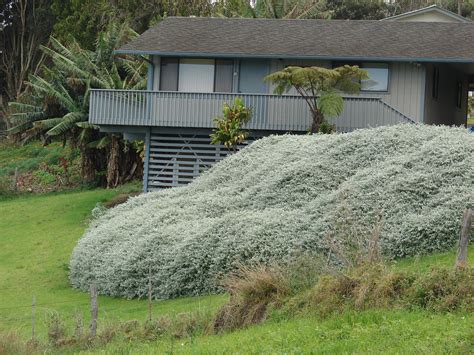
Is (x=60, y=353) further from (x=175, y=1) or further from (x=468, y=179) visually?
(x=175, y=1)

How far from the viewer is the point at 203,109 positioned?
3416 cm

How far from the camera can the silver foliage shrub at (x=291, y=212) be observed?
21.9 metres

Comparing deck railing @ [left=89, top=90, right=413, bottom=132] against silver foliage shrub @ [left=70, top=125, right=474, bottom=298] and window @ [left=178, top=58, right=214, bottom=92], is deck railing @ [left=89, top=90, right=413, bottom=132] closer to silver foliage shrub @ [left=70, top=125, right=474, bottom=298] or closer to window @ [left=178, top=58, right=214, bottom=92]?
window @ [left=178, top=58, right=214, bottom=92]

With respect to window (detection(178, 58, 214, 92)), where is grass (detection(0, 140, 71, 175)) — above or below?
below

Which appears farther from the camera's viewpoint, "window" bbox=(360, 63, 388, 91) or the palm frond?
the palm frond

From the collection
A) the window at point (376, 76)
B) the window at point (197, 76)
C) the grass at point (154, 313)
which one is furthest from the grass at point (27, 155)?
the window at point (376, 76)

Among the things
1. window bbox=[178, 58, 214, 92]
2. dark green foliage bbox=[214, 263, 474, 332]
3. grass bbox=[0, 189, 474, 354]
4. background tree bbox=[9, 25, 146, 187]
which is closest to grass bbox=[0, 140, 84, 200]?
background tree bbox=[9, 25, 146, 187]

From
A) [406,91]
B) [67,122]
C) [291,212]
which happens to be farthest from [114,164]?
[291,212]

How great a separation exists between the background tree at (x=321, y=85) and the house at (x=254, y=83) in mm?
517

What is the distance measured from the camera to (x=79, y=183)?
44344 mm

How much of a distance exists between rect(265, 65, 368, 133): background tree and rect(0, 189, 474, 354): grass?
27.1ft

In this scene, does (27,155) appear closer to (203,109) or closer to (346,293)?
(203,109)

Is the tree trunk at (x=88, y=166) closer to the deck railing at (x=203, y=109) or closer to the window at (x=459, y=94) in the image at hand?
the deck railing at (x=203, y=109)

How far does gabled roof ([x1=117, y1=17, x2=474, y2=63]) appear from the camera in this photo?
3412cm
